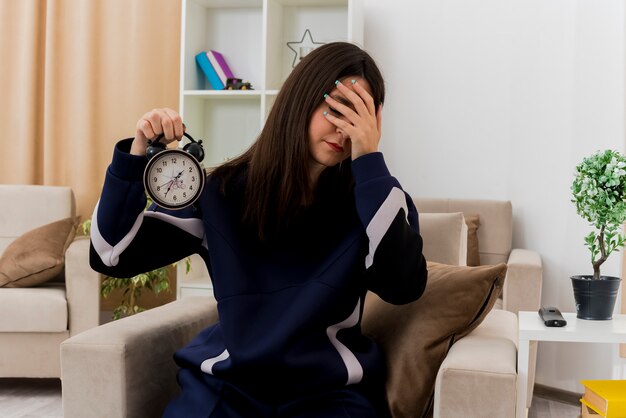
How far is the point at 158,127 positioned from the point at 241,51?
9.23ft

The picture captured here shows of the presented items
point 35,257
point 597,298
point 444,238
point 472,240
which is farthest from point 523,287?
point 35,257

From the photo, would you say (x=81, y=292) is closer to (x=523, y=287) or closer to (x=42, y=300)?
(x=42, y=300)

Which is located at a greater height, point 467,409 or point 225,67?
point 225,67

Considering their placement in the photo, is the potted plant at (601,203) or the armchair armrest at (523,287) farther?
the armchair armrest at (523,287)

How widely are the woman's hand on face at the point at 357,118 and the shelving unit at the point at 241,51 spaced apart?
227 cm

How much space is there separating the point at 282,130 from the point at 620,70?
2179 millimetres

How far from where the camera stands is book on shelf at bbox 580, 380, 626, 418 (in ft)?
5.52

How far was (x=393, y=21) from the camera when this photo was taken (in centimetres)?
399

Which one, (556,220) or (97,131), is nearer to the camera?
(556,220)

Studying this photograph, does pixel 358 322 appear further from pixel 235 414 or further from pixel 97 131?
pixel 97 131

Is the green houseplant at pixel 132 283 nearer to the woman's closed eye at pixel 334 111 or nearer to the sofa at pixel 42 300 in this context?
the sofa at pixel 42 300

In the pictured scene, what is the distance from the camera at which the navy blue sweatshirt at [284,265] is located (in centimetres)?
145

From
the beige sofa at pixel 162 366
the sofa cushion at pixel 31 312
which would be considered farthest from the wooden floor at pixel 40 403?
the beige sofa at pixel 162 366

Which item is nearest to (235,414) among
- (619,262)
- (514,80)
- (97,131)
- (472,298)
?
(472,298)
